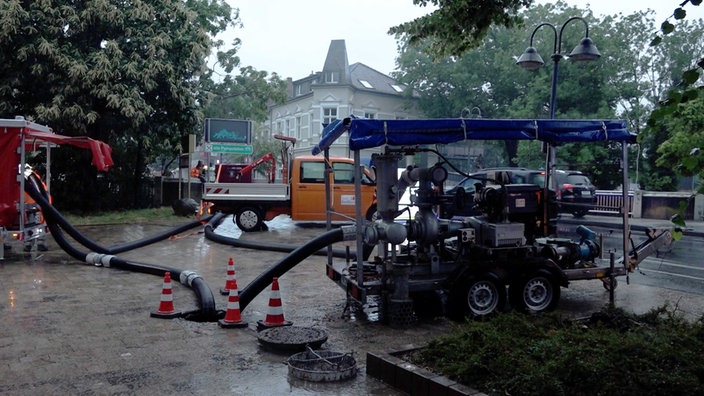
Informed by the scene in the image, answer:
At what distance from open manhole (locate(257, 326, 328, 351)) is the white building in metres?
41.1

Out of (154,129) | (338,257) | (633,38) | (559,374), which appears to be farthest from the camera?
(633,38)

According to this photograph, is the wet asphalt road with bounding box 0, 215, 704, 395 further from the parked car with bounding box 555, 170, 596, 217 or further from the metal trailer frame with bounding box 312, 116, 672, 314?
the parked car with bounding box 555, 170, 596, 217

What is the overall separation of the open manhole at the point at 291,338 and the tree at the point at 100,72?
1643 cm

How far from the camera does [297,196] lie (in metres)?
18.1

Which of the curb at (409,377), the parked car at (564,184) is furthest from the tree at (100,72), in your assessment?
the curb at (409,377)

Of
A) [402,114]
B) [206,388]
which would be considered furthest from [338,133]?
[402,114]

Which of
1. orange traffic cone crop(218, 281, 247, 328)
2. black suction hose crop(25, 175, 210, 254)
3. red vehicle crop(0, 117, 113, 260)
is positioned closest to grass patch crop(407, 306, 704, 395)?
orange traffic cone crop(218, 281, 247, 328)

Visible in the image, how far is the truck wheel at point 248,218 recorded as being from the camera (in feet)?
59.4

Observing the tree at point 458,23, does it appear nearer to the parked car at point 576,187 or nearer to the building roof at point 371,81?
the parked car at point 576,187

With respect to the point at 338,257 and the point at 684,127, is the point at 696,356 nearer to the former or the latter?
the point at 338,257

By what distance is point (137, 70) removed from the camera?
21.9 metres

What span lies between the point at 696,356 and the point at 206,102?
23.4 meters

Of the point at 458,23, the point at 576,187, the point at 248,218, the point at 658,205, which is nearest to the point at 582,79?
the point at 658,205

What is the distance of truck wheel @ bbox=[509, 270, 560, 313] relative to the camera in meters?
7.83
